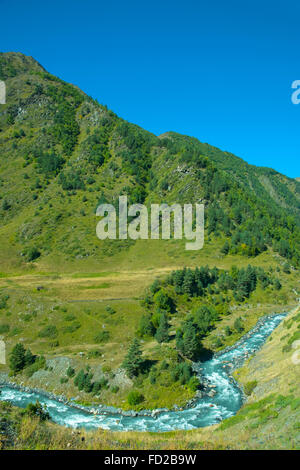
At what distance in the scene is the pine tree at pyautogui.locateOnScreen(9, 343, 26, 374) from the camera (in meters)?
51.8

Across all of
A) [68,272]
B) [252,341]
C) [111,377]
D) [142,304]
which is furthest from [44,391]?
[68,272]

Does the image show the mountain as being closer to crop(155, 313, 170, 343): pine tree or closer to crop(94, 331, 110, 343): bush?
crop(94, 331, 110, 343): bush

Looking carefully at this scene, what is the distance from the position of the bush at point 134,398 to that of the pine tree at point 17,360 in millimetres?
23579

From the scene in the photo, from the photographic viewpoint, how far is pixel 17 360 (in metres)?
52.1

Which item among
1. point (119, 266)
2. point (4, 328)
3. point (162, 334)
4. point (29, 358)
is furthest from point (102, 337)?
point (119, 266)

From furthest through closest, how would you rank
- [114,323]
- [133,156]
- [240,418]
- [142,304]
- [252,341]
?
[133,156] → [142,304] → [114,323] → [252,341] → [240,418]

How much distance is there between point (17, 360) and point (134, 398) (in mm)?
25292

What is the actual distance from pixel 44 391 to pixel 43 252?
8531 centimetres

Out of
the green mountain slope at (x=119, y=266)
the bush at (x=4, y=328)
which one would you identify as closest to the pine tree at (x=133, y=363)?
the green mountain slope at (x=119, y=266)

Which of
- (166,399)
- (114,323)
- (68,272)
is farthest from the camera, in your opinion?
(68,272)

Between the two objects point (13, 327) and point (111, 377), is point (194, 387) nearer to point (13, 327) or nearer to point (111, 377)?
point (111, 377)

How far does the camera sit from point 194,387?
42438mm

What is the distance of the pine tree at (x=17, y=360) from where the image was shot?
5176 centimetres

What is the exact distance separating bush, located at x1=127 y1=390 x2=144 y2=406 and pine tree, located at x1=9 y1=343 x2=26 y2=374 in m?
23.6
